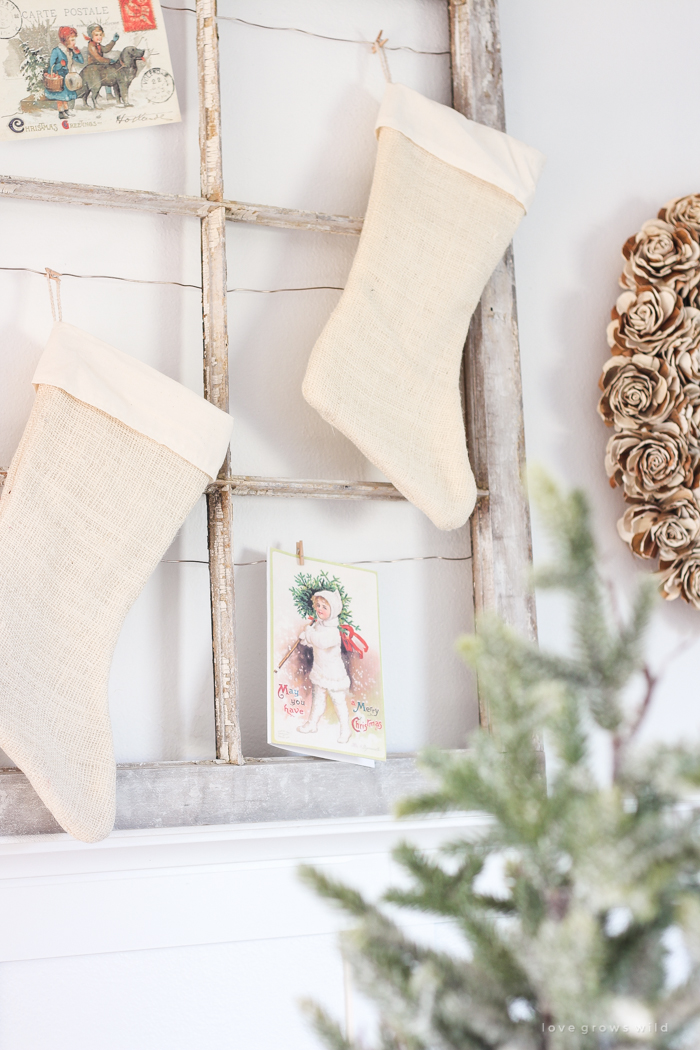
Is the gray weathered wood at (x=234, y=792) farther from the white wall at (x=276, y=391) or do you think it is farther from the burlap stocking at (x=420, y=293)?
the burlap stocking at (x=420, y=293)

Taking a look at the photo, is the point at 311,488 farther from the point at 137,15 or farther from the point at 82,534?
the point at 137,15

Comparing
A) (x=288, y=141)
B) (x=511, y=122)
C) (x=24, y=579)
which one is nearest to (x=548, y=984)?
(x=24, y=579)

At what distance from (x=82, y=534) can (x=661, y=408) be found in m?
0.81

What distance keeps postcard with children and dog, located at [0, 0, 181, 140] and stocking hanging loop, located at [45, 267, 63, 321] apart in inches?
7.5

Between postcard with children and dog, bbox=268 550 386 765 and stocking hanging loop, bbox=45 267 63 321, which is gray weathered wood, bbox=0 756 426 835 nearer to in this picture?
postcard with children and dog, bbox=268 550 386 765

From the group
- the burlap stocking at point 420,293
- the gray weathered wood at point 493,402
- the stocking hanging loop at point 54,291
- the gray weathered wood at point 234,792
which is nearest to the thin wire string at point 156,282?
the stocking hanging loop at point 54,291

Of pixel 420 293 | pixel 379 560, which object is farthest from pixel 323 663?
pixel 420 293

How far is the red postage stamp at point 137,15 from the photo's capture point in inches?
46.0

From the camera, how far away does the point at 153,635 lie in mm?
1104

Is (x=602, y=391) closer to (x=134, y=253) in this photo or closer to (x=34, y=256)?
(x=134, y=253)

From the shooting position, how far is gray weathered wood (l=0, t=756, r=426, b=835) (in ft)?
3.15

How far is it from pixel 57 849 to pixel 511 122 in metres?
1.22

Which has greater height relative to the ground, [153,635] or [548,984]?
[153,635]

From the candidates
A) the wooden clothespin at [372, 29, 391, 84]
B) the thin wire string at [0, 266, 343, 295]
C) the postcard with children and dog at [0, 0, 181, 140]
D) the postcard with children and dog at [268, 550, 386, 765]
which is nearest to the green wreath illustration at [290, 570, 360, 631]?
the postcard with children and dog at [268, 550, 386, 765]
